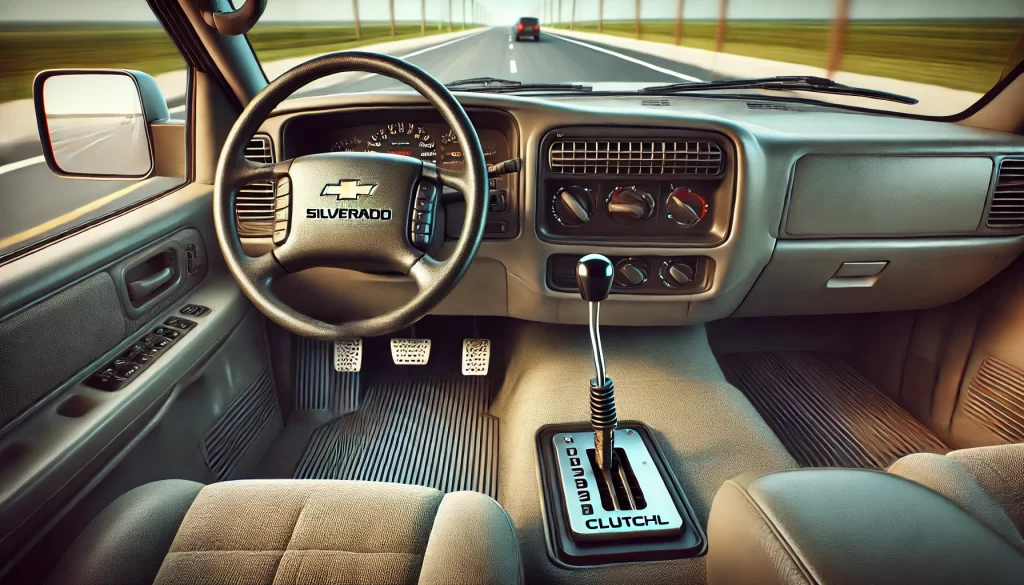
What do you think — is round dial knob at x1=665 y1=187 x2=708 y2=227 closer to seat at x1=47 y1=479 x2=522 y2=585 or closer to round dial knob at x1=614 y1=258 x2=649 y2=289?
round dial knob at x1=614 y1=258 x2=649 y2=289

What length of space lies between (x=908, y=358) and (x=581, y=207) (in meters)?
1.60

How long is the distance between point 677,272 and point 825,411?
37.7 inches

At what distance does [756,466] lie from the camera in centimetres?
181

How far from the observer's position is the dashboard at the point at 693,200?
6.04 ft

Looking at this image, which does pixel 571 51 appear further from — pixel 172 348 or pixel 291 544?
pixel 291 544

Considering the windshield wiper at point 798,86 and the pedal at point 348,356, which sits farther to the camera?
the pedal at point 348,356

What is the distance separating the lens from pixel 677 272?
2.04 meters

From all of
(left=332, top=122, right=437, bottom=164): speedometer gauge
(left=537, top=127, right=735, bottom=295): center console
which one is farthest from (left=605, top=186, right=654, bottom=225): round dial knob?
(left=332, top=122, right=437, bottom=164): speedometer gauge

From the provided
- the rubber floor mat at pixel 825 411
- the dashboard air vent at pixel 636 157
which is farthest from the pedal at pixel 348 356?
the rubber floor mat at pixel 825 411

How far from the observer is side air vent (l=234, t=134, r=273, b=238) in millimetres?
1891

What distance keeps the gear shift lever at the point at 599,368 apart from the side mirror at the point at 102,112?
1380 millimetres

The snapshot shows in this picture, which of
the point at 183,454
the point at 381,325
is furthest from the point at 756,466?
the point at 183,454

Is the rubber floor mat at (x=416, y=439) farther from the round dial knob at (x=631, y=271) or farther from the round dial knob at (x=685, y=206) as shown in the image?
the round dial knob at (x=685, y=206)

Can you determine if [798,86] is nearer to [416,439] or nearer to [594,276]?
[594,276]
